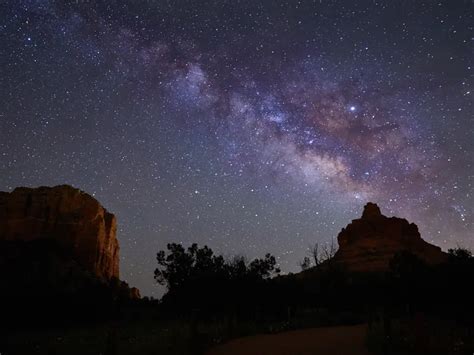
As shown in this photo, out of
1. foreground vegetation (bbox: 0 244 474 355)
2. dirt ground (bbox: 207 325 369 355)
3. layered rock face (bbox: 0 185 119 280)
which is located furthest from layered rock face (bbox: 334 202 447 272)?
dirt ground (bbox: 207 325 369 355)

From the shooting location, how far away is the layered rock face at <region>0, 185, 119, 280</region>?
9212 centimetres

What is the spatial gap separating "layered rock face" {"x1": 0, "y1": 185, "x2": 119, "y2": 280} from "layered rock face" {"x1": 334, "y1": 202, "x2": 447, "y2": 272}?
58235mm

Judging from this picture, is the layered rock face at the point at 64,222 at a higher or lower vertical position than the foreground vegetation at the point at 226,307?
higher

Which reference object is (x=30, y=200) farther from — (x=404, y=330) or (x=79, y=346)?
(x=404, y=330)

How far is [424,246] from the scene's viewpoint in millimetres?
113875

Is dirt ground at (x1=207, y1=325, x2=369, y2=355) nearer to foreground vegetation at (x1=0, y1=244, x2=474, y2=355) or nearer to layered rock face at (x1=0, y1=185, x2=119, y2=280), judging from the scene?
foreground vegetation at (x1=0, y1=244, x2=474, y2=355)

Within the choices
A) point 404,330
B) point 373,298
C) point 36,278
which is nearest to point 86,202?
point 36,278

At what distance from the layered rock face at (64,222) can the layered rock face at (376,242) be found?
58235 millimetres

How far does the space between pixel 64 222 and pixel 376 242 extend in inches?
3241

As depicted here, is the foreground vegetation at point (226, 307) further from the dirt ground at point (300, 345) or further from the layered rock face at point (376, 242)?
the layered rock face at point (376, 242)

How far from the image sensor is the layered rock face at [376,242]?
338ft

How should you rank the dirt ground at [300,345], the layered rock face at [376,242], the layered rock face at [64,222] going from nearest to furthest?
the dirt ground at [300,345], the layered rock face at [64,222], the layered rock face at [376,242]

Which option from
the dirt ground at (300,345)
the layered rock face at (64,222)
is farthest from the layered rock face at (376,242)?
the dirt ground at (300,345)

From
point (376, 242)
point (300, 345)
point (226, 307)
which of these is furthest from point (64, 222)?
point (300, 345)
